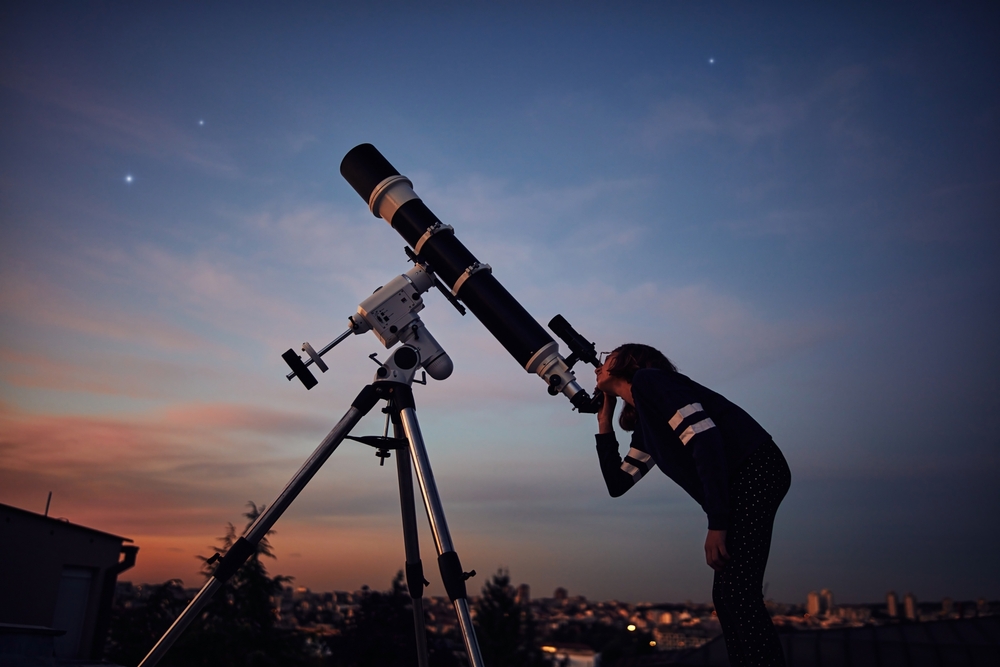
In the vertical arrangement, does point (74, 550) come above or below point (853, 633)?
above

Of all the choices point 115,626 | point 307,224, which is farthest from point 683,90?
point 115,626

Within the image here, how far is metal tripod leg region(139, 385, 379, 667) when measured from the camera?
2.89m

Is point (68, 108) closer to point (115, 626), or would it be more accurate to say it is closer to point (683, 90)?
point (683, 90)

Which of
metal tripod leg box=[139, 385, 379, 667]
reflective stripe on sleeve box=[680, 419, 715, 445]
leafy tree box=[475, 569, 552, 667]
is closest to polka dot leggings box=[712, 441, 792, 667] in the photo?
reflective stripe on sleeve box=[680, 419, 715, 445]

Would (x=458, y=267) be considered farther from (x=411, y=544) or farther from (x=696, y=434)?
(x=696, y=434)

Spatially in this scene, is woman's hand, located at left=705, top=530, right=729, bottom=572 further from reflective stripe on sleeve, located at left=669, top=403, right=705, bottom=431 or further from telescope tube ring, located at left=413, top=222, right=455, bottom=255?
telescope tube ring, located at left=413, top=222, right=455, bottom=255

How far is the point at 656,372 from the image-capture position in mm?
2682

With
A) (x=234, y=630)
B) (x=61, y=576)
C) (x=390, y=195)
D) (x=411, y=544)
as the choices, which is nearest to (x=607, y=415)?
(x=411, y=544)

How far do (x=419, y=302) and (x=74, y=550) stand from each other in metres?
13.6

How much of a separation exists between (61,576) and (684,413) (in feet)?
49.6

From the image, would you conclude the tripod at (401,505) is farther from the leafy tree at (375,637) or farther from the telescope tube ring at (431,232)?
the leafy tree at (375,637)

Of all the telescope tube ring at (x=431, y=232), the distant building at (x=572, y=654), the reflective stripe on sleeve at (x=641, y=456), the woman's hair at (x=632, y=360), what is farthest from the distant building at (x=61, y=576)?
the distant building at (x=572, y=654)

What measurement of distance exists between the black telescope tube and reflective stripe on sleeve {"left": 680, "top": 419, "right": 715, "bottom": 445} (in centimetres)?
146

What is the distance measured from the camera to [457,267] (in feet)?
13.2
